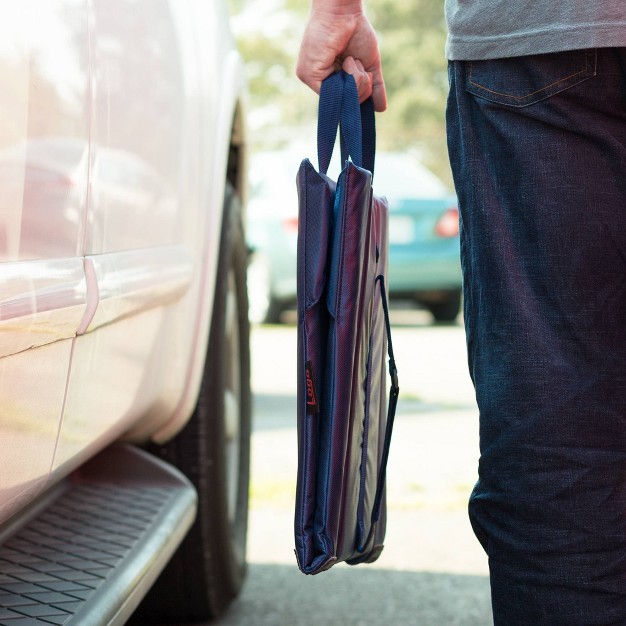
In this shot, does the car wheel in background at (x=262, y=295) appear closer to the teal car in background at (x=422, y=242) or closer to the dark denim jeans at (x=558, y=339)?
the teal car in background at (x=422, y=242)

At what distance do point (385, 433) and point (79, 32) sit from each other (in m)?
0.68

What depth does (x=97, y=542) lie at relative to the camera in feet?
6.23

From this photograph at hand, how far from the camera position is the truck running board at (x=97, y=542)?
1.57m

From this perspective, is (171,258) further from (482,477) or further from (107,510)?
(482,477)

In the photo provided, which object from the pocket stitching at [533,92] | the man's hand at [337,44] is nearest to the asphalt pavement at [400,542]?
the man's hand at [337,44]

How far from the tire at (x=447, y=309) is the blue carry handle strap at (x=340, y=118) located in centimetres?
889

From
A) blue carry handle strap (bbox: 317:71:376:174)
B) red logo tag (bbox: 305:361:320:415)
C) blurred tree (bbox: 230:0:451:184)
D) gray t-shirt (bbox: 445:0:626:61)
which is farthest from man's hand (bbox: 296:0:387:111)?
blurred tree (bbox: 230:0:451:184)

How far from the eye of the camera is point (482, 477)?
1494 mm

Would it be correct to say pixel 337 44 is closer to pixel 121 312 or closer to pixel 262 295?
pixel 121 312

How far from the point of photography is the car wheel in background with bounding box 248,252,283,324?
32.9ft

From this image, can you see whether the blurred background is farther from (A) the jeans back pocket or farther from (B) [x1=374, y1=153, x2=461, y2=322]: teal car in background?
(A) the jeans back pocket

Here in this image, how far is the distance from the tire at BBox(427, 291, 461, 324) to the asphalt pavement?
4706 millimetres

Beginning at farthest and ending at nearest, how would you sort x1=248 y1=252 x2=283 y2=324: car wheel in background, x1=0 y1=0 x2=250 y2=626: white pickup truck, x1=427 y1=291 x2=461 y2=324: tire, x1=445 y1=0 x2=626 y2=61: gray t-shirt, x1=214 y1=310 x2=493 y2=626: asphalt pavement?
1. x1=427 y1=291 x2=461 y2=324: tire
2. x1=248 y1=252 x2=283 y2=324: car wheel in background
3. x1=214 y1=310 x2=493 y2=626: asphalt pavement
4. x1=445 y1=0 x2=626 y2=61: gray t-shirt
5. x1=0 y1=0 x2=250 y2=626: white pickup truck

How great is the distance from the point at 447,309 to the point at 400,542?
25.0 ft
